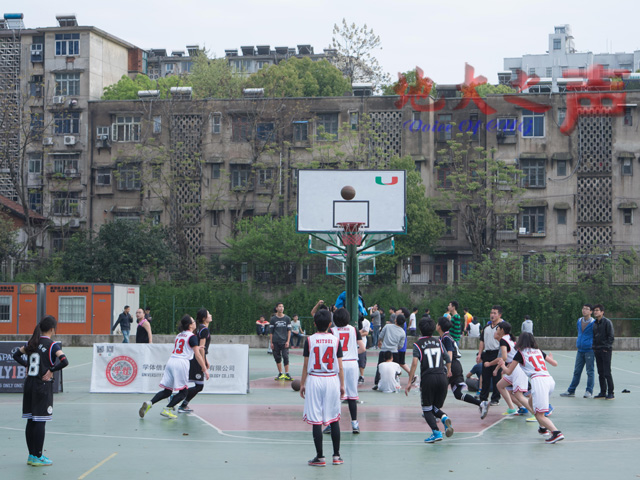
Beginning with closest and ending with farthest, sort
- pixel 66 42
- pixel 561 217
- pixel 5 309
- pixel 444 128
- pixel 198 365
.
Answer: pixel 198 365 < pixel 5 309 < pixel 561 217 < pixel 444 128 < pixel 66 42

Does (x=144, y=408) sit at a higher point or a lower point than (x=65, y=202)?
lower

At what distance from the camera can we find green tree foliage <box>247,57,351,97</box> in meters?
57.2

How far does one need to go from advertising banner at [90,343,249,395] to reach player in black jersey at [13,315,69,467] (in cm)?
796

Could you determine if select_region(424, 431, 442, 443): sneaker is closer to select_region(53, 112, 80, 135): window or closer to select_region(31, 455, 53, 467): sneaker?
select_region(31, 455, 53, 467): sneaker

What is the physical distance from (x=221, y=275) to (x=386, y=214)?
1160 inches

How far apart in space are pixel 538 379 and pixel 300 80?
49.4 meters

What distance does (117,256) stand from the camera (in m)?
46.8

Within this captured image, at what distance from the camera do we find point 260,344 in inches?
1534

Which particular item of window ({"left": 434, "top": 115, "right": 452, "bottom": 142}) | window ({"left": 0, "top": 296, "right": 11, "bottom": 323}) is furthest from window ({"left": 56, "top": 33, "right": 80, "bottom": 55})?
window ({"left": 434, "top": 115, "right": 452, "bottom": 142})

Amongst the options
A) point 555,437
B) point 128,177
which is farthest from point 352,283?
point 128,177

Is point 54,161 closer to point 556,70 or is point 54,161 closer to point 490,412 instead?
point 490,412

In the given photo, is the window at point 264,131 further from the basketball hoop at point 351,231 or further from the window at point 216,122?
the basketball hoop at point 351,231

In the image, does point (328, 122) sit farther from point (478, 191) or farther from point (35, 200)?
point (35, 200)

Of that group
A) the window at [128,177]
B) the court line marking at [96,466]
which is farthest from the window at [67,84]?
the court line marking at [96,466]
